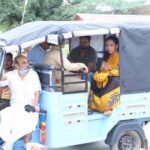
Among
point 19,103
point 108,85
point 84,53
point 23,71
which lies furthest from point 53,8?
point 19,103

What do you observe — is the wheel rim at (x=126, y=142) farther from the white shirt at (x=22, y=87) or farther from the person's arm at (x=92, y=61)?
the white shirt at (x=22, y=87)

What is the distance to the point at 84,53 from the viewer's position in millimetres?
7355

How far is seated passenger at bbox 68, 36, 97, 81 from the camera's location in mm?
7203

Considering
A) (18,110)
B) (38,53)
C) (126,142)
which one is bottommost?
(126,142)

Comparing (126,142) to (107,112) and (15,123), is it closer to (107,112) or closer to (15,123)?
(107,112)

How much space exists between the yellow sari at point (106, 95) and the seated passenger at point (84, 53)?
66cm

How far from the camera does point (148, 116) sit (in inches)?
270

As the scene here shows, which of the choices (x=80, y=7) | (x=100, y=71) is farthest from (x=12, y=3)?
(x=100, y=71)

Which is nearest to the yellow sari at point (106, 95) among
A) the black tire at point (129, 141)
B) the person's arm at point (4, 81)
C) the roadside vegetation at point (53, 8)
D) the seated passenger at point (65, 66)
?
the seated passenger at point (65, 66)

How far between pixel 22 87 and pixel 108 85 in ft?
4.15

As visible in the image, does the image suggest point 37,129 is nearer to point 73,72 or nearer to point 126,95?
point 73,72

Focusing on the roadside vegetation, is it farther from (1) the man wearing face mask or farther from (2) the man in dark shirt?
(1) the man wearing face mask

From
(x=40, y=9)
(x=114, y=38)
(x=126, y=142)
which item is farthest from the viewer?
(x=40, y=9)

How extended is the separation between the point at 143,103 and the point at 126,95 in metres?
0.37
